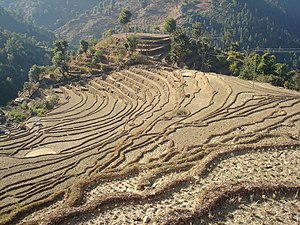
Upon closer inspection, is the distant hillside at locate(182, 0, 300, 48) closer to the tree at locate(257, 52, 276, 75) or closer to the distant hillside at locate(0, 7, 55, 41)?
the tree at locate(257, 52, 276, 75)

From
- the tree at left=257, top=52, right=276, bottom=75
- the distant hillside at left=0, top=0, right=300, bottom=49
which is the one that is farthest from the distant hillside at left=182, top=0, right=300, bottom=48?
the tree at left=257, top=52, right=276, bottom=75

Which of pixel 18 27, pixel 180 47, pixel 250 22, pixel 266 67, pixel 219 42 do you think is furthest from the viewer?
pixel 18 27

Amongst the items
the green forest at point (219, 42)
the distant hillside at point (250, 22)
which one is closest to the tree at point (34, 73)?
the green forest at point (219, 42)

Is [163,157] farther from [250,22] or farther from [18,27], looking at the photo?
[18,27]

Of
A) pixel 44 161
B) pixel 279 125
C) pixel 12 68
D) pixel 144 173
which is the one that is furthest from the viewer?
pixel 12 68

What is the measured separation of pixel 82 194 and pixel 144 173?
467cm

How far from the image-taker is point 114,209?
1662 cm

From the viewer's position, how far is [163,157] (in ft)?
84.7

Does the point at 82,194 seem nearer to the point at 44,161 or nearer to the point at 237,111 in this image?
the point at 44,161

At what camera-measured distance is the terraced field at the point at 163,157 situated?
16094mm

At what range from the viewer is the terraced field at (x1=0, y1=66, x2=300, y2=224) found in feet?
52.8

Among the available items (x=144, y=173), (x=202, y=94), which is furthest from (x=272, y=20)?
(x=144, y=173)

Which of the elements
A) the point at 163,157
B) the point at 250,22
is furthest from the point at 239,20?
the point at 163,157

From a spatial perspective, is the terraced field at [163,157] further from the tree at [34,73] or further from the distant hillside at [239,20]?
the distant hillside at [239,20]
